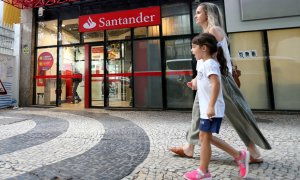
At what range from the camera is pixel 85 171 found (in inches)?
87.7

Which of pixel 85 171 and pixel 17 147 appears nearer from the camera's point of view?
pixel 85 171

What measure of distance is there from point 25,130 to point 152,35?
5.07 metres

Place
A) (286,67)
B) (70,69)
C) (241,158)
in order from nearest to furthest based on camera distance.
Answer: (241,158) → (286,67) → (70,69)

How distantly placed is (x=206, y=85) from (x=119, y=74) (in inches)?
253

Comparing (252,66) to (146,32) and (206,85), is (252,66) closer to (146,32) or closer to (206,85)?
(146,32)

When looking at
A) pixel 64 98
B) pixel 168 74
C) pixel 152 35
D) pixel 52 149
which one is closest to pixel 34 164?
pixel 52 149

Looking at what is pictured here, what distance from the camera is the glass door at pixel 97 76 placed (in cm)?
834

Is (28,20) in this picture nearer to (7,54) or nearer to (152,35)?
(7,54)

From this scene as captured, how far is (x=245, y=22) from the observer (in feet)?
22.5

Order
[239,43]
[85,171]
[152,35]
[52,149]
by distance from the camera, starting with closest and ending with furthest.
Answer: [85,171]
[52,149]
[239,43]
[152,35]

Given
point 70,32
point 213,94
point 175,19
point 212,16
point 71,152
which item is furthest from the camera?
point 70,32

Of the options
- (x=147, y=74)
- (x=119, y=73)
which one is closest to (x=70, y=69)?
(x=119, y=73)

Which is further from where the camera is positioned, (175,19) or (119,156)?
(175,19)

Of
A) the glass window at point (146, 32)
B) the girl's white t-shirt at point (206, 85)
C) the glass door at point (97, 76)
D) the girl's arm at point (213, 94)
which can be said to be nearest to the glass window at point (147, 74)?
the glass window at point (146, 32)
